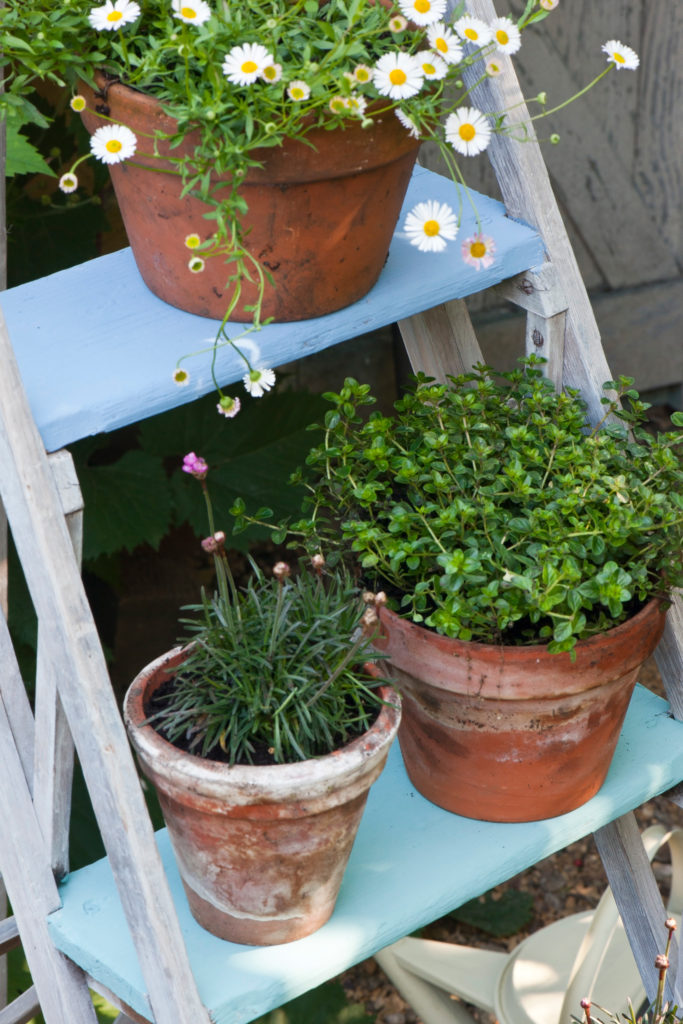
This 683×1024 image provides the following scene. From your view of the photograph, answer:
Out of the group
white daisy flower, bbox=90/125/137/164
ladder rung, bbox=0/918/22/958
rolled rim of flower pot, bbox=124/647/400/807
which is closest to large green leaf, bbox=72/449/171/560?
ladder rung, bbox=0/918/22/958

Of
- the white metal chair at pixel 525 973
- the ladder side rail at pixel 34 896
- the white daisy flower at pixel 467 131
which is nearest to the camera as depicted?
the white daisy flower at pixel 467 131

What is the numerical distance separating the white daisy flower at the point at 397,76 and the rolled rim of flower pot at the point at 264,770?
0.52m

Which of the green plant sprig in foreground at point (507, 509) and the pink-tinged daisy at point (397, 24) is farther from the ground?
the pink-tinged daisy at point (397, 24)

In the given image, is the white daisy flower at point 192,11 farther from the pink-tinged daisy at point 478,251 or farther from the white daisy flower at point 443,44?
the pink-tinged daisy at point 478,251

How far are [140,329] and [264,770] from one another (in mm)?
400

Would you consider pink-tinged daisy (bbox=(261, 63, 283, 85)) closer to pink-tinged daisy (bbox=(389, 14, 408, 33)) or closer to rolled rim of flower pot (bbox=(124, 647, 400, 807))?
pink-tinged daisy (bbox=(389, 14, 408, 33))

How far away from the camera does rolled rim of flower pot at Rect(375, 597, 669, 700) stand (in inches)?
40.0

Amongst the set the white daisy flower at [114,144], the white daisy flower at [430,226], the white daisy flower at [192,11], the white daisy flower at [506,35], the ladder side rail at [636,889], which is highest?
the white daisy flower at [192,11]

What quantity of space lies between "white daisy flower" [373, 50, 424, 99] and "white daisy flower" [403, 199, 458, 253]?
3.8 inches

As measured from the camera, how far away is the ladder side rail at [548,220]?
1095mm

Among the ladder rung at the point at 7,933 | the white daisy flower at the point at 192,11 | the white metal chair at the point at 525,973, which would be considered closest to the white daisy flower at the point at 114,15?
the white daisy flower at the point at 192,11

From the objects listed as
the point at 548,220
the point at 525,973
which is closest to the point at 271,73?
the point at 548,220

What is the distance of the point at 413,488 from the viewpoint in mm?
1122

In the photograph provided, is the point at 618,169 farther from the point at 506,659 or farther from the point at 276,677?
the point at 276,677
